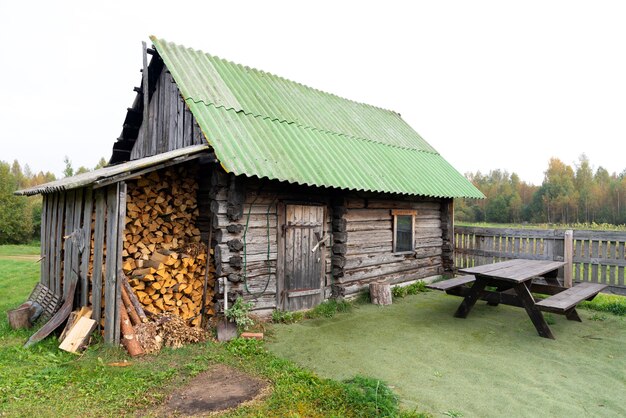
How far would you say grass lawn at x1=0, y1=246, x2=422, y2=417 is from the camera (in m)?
4.03

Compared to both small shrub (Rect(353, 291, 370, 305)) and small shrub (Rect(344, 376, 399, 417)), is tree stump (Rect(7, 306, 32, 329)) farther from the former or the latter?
small shrub (Rect(353, 291, 370, 305))

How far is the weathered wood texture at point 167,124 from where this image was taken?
771cm

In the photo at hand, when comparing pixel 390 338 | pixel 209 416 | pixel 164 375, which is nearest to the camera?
pixel 209 416

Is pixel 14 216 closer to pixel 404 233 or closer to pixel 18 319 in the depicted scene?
pixel 18 319

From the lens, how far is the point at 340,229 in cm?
868

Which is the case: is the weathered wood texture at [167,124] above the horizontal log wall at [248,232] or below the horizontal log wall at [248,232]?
above

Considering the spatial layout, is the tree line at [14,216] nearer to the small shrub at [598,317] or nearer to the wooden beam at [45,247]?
the wooden beam at [45,247]

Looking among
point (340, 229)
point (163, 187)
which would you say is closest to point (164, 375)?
point (163, 187)

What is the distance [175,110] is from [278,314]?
489cm

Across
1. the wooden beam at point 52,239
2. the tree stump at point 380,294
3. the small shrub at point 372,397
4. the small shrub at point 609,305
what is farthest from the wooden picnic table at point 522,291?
the wooden beam at point 52,239

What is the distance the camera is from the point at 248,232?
7.23m

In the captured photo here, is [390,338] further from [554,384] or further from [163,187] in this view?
[163,187]

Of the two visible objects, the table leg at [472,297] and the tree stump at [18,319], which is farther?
the table leg at [472,297]

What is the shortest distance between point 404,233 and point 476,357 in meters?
5.37
